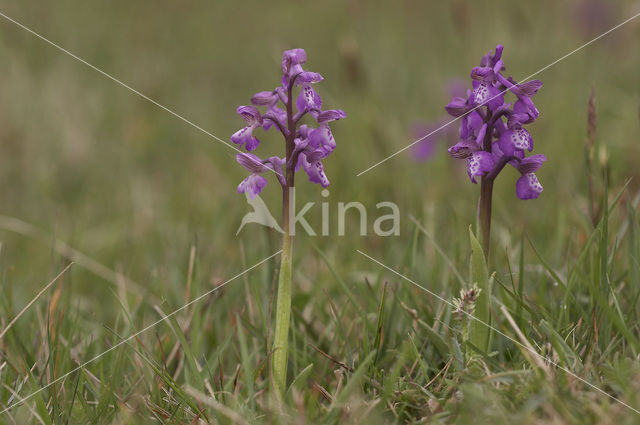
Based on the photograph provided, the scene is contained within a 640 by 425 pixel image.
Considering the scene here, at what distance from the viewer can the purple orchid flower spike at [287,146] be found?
1949 millimetres

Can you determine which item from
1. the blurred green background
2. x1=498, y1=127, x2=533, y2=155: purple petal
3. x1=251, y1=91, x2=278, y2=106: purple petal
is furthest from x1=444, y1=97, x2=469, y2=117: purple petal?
the blurred green background

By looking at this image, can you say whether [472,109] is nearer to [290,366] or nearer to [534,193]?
[534,193]

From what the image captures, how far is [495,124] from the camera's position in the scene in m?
2.03

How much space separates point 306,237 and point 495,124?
1660 millimetres

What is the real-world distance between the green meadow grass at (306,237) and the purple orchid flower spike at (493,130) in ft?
0.99

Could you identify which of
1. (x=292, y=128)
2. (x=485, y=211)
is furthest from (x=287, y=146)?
(x=485, y=211)

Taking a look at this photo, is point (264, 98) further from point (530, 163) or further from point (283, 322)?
point (530, 163)

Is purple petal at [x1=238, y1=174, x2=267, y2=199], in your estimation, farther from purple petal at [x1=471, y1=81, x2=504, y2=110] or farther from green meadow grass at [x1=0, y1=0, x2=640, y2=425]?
purple petal at [x1=471, y1=81, x2=504, y2=110]

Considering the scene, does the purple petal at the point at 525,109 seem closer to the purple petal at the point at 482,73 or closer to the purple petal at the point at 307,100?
the purple petal at the point at 482,73

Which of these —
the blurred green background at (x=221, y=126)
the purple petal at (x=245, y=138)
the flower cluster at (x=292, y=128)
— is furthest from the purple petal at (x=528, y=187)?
the blurred green background at (x=221, y=126)

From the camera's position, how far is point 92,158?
18.3 feet

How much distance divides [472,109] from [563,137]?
9.30ft

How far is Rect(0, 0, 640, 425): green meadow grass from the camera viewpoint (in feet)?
6.49

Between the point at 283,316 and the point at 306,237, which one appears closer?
the point at 283,316
